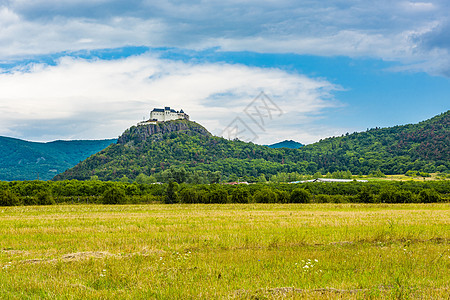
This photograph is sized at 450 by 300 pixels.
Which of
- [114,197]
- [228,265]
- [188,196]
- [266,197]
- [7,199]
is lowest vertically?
[266,197]

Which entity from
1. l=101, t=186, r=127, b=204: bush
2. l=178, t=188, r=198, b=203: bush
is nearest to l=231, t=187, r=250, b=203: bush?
l=178, t=188, r=198, b=203: bush

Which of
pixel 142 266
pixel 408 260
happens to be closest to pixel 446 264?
pixel 408 260

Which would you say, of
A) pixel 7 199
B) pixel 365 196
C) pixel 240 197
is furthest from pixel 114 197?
pixel 365 196

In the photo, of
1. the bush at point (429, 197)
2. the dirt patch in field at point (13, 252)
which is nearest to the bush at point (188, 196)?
the bush at point (429, 197)

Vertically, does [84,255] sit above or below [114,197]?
above

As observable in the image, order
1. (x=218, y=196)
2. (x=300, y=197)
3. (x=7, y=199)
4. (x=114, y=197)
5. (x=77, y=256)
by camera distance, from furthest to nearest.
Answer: (x=218, y=196), (x=300, y=197), (x=114, y=197), (x=7, y=199), (x=77, y=256)

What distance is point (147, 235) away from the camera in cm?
2188

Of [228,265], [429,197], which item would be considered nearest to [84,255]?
[228,265]

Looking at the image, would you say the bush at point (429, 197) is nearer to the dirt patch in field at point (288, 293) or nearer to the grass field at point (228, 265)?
the grass field at point (228, 265)

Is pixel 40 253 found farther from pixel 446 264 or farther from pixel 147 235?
pixel 446 264

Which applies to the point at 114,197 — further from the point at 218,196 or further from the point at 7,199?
the point at 218,196

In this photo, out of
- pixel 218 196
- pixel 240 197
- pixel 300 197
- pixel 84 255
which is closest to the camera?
pixel 84 255

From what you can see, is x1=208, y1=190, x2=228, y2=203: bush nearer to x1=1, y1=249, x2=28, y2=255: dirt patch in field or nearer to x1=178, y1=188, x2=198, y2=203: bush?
x1=178, y1=188, x2=198, y2=203: bush

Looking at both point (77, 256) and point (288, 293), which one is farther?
point (77, 256)
